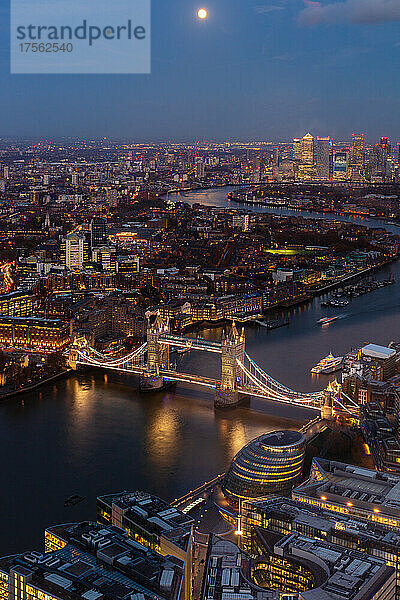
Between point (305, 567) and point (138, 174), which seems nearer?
point (305, 567)

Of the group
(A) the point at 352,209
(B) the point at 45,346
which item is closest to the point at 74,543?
(B) the point at 45,346

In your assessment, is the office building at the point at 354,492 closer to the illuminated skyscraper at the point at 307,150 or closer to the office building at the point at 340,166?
the office building at the point at 340,166

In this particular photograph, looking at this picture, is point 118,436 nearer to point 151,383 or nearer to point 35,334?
point 151,383

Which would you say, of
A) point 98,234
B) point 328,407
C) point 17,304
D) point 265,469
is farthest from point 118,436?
point 98,234

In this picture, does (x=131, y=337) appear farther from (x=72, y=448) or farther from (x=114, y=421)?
(x=72, y=448)

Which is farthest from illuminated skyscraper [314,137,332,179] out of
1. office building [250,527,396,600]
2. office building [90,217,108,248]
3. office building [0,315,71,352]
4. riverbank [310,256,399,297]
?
office building [250,527,396,600]

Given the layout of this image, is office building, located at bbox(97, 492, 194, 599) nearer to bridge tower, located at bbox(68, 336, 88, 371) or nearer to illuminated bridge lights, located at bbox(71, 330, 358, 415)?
illuminated bridge lights, located at bbox(71, 330, 358, 415)

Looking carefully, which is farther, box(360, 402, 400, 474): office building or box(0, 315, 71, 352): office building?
box(0, 315, 71, 352): office building
